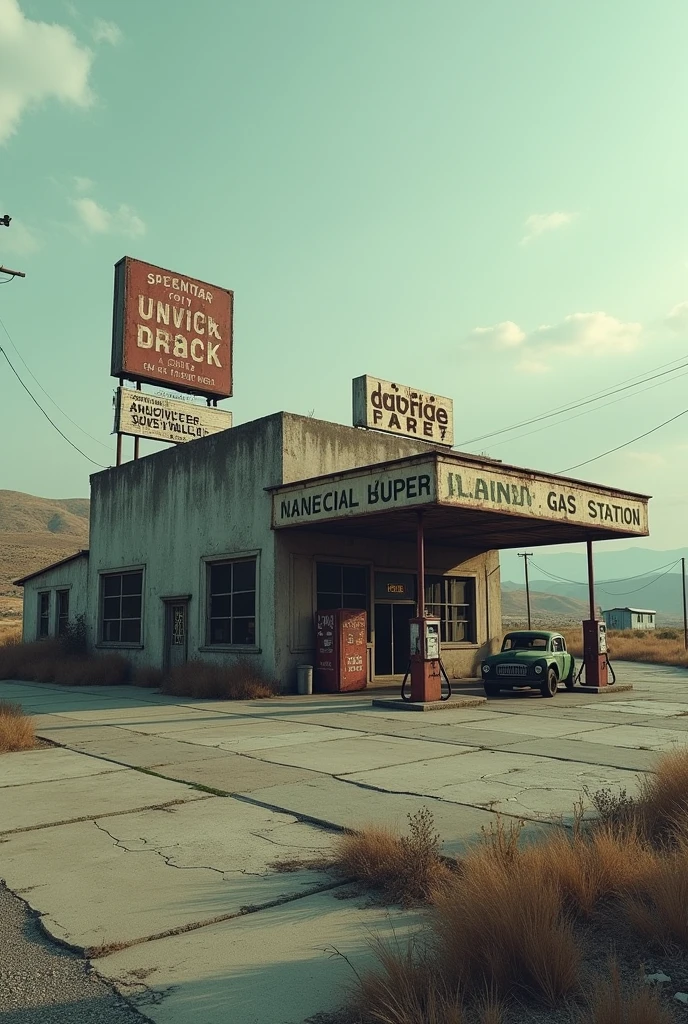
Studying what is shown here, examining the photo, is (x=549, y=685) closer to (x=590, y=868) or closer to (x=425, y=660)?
(x=425, y=660)

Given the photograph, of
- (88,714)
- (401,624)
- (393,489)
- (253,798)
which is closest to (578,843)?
(253,798)

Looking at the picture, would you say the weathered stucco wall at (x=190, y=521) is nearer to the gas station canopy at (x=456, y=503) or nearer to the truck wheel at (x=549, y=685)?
the gas station canopy at (x=456, y=503)

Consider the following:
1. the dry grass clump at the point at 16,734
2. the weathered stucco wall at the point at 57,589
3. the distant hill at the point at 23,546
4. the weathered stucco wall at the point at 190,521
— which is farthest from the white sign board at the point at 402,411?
the distant hill at the point at 23,546

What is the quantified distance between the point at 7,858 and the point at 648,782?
17.5 feet

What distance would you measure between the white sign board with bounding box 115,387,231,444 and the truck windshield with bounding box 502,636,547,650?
1313cm

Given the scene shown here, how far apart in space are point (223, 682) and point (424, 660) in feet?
17.5

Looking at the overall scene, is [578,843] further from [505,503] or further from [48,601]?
[48,601]

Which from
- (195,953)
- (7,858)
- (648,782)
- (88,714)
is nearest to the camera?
(195,953)

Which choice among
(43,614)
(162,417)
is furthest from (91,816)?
(43,614)

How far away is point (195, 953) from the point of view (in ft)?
14.8

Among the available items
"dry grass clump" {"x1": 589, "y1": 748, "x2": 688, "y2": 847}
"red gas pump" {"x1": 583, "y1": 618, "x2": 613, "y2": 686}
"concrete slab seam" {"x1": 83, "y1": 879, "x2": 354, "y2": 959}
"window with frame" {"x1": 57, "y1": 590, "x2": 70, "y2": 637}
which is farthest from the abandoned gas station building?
"concrete slab seam" {"x1": 83, "y1": 879, "x2": 354, "y2": 959}

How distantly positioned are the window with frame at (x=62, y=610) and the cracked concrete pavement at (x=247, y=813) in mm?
14654

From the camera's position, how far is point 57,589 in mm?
30766

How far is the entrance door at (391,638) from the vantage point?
886 inches
